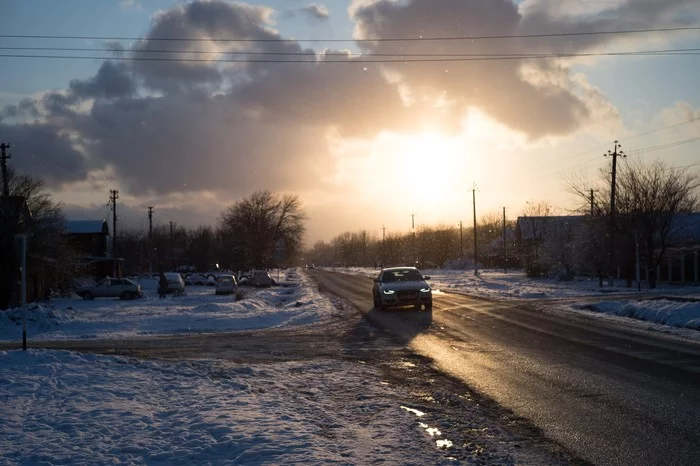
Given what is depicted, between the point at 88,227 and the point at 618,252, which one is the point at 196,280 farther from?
the point at 618,252

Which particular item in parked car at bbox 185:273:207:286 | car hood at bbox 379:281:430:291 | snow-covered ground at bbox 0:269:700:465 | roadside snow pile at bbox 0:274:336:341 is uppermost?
car hood at bbox 379:281:430:291

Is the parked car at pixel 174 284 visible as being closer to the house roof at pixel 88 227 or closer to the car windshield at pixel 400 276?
the house roof at pixel 88 227

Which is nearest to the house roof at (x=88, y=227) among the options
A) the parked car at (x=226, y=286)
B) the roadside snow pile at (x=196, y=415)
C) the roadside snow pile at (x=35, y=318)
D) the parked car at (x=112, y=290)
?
the parked car at (x=112, y=290)

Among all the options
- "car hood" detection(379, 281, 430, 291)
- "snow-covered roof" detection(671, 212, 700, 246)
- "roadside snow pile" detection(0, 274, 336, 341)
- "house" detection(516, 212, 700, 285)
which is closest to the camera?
"roadside snow pile" detection(0, 274, 336, 341)

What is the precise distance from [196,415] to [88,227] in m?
63.7

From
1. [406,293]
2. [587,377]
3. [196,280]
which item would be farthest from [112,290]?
[587,377]

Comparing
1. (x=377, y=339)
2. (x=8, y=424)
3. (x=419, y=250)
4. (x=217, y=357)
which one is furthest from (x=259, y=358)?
(x=419, y=250)

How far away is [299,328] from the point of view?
22.6 m

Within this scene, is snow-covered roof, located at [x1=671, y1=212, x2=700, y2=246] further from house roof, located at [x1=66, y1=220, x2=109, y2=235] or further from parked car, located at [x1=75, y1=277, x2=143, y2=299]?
house roof, located at [x1=66, y1=220, x2=109, y2=235]

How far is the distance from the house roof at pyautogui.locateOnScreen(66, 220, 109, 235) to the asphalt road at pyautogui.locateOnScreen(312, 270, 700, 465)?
5120 cm

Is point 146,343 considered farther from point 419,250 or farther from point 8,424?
point 419,250

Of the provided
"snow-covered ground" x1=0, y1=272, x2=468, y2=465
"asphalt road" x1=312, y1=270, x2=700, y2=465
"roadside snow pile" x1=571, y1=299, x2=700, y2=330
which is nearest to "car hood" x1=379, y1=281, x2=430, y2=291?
"asphalt road" x1=312, y1=270, x2=700, y2=465

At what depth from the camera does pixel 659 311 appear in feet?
74.9

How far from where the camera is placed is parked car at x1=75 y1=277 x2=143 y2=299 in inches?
1795
